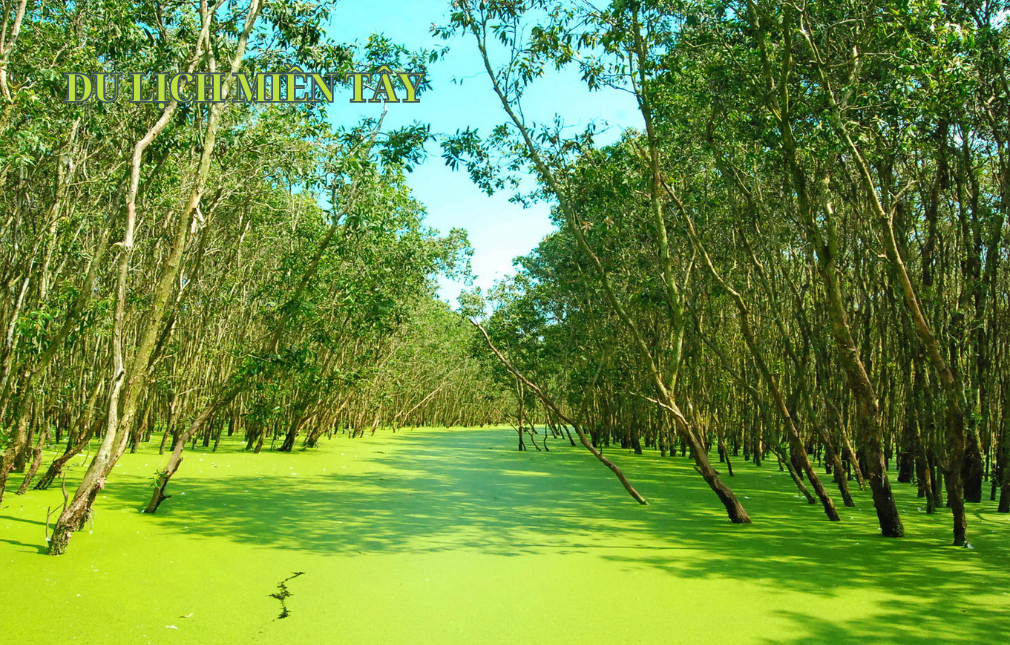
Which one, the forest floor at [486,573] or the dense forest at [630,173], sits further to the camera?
the dense forest at [630,173]

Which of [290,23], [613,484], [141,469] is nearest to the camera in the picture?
[290,23]

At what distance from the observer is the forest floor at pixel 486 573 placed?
346 centimetres

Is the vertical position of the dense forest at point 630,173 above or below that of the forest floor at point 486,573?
above

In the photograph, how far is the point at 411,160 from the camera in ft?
21.0

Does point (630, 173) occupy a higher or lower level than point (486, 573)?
higher

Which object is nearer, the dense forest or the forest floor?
the forest floor

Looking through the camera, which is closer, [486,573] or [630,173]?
[486,573]

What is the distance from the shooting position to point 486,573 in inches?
182

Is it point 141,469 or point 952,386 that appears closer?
point 952,386

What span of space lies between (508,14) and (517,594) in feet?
16.9

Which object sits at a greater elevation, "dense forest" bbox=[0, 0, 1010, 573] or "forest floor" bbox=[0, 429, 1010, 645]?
"dense forest" bbox=[0, 0, 1010, 573]

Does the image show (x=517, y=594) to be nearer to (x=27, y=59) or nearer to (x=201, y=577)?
(x=201, y=577)

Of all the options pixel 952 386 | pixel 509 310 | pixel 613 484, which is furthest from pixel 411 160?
pixel 509 310

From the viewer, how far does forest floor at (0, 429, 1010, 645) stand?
11.3 ft
